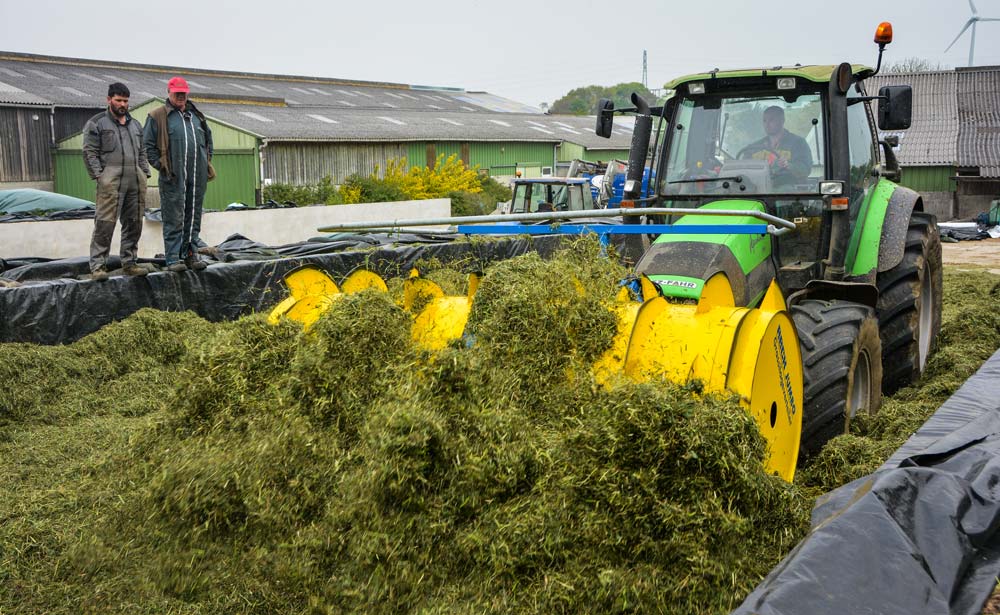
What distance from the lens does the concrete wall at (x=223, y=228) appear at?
10391mm

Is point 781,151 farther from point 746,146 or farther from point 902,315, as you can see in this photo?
point 902,315

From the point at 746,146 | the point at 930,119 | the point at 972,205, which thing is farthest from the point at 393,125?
the point at 746,146

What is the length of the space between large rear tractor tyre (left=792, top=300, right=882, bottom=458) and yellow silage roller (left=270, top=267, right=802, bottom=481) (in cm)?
22

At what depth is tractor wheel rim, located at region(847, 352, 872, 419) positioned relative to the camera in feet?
16.9

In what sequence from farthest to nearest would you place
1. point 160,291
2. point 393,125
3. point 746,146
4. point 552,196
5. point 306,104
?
point 306,104
point 393,125
point 552,196
point 160,291
point 746,146

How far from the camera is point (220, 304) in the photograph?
8398 millimetres

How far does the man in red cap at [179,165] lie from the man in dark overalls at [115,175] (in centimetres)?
20

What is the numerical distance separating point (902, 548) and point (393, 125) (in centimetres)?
3276

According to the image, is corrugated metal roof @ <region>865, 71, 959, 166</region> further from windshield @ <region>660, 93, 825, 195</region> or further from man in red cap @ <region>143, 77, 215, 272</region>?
man in red cap @ <region>143, 77, 215, 272</region>

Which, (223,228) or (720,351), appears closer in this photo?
(720,351)

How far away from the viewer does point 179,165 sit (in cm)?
813

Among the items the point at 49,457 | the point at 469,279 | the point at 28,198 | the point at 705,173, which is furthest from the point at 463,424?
the point at 28,198

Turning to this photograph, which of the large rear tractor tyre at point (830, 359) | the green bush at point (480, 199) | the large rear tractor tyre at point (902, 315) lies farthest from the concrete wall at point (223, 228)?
the green bush at point (480, 199)

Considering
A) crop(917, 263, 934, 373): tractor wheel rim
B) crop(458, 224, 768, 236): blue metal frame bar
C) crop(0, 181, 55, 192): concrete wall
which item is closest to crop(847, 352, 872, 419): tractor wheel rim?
crop(458, 224, 768, 236): blue metal frame bar
